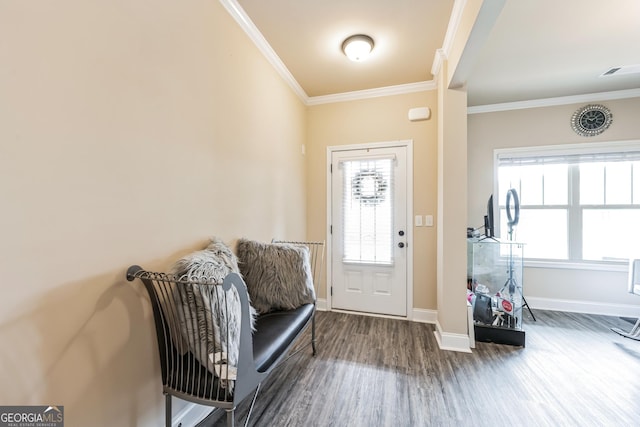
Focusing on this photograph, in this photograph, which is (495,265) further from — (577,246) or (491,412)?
(577,246)

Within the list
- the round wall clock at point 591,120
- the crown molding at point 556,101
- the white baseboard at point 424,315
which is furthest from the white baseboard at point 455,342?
the round wall clock at point 591,120

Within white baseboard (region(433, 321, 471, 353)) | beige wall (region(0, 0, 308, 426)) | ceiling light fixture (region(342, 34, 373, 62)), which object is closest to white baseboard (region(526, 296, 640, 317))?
white baseboard (region(433, 321, 471, 353))

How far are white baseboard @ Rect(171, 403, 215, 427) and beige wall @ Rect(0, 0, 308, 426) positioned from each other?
154 millimetres

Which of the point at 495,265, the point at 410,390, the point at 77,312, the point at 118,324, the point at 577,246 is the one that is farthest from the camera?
the point at 577,246

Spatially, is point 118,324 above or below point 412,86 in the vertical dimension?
below

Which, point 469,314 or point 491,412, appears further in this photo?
point 469,314

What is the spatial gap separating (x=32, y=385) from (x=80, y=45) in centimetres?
126

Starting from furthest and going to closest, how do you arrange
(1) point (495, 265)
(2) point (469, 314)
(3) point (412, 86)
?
(3) point (412, 86) → (1) point (495, 265) → (2) point (469, 314)

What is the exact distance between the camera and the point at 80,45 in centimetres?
99

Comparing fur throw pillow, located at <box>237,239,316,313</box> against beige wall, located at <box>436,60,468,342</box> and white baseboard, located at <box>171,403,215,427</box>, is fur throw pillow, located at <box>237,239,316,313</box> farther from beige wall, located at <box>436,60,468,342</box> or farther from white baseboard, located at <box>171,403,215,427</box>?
beige wall, located at <box>436,60,468,342</box>

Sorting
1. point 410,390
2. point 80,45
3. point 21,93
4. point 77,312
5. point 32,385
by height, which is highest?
point 80,45

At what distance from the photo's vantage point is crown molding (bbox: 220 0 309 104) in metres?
1.88

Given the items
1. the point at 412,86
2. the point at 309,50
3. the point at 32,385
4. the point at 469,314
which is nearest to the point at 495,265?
the point at 469,314

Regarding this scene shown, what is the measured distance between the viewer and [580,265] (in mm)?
3250
